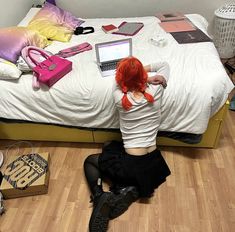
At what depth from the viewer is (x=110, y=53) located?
1801 millimetres

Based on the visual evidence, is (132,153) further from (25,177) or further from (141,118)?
(25,177)

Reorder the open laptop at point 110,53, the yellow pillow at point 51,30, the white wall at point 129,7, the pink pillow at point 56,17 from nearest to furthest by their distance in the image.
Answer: the open laptop at point 110,53
the yellow pillow at point 51,30
the pink pillow at point 56,17
the white wall at point 129,7

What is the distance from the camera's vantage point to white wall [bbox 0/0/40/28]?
223 centimetres

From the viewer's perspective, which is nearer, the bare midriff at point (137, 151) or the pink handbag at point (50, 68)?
the bare midriff at point (137, 151)

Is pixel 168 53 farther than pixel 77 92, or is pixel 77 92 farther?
pixel 168 53

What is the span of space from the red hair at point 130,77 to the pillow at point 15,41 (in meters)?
0.84

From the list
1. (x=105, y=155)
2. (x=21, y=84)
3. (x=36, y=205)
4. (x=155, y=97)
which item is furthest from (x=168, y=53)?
(x=36, y=205)

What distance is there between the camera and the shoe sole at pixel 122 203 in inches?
56.4

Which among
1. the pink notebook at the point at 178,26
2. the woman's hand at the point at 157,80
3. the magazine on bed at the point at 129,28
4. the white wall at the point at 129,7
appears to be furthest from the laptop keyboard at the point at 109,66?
the white wall at the point at 129,7

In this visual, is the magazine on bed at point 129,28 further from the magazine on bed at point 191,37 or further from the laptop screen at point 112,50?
the laptop screen at point 112,50

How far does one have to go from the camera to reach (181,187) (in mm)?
1632

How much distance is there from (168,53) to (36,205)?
1369mm

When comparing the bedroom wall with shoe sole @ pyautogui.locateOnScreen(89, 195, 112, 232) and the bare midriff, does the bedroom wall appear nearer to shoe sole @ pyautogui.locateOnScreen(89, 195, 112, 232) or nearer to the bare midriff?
the bare midriff

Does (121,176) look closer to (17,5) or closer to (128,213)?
(128,213)
